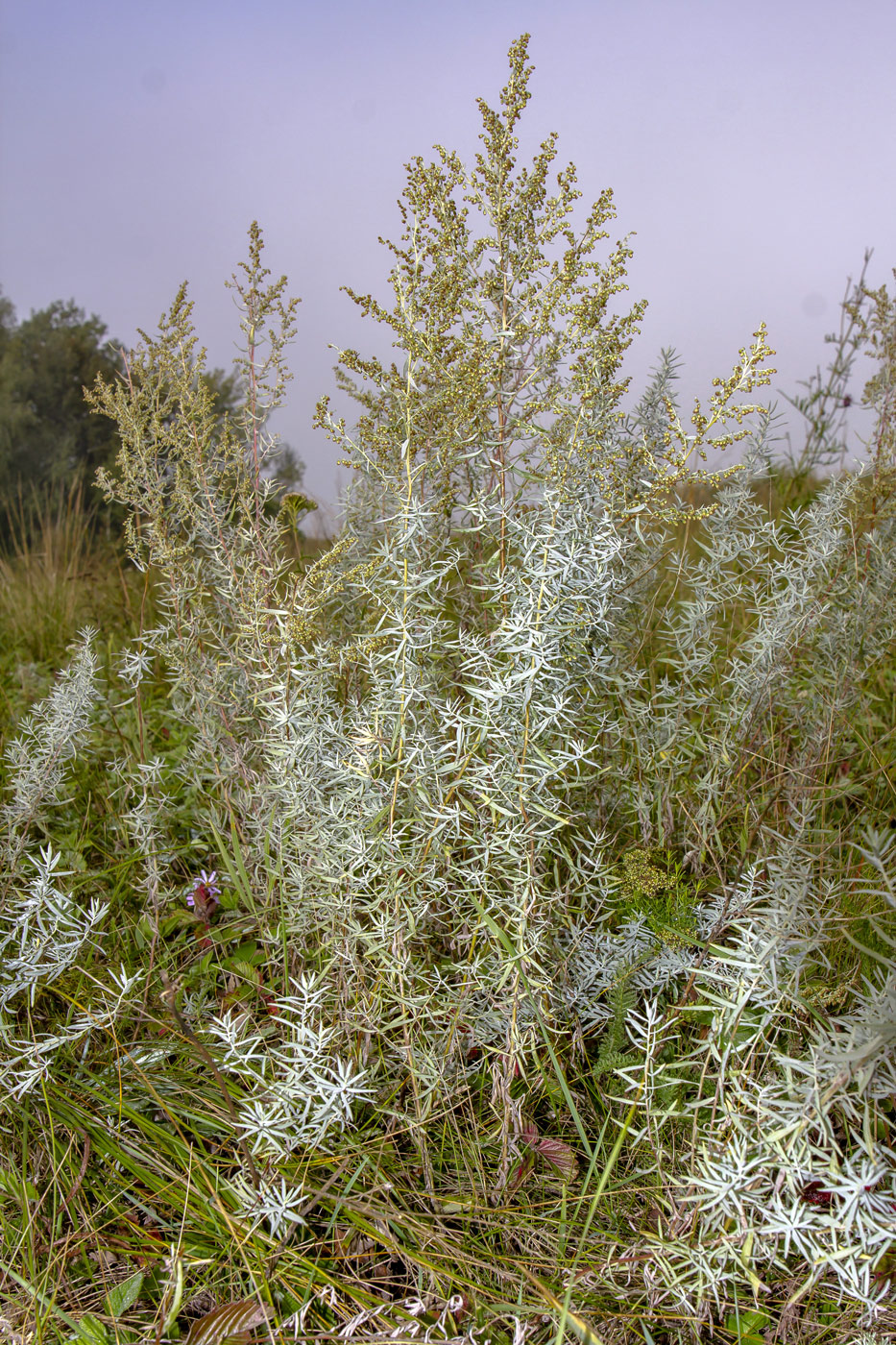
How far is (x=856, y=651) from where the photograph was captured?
2205 mm

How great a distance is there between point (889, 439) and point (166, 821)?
234 centimetres

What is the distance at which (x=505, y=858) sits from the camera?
139 centimetres

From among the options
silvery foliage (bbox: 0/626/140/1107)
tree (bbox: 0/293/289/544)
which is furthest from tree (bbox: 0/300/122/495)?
silvery foliage (bbox: 0/626/140/1107)

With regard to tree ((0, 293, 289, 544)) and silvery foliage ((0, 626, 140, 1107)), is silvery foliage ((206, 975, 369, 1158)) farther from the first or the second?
tree ((0, 293, 289, 544))

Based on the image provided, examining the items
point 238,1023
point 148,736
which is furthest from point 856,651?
point 148,736

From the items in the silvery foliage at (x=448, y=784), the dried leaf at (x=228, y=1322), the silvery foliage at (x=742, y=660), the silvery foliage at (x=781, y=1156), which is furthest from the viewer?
the silvery foliage at (x=742, y=660)

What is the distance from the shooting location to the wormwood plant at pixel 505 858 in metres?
1.23

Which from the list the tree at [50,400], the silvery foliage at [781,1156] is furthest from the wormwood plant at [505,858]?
the tree at [50,400]

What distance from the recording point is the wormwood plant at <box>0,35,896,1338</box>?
48.4 inches

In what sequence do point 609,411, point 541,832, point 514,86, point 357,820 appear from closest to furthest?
point 541,832, point 357,820, point 514,86, point 609,411

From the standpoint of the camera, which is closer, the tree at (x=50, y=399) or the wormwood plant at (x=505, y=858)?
the wormwood plant at (x=505, y=858)

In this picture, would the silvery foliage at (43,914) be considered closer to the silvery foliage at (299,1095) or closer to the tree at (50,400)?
the silvery foliage at (299,1095)

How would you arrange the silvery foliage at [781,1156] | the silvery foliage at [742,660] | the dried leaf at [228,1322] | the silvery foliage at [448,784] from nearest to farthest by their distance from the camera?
the silvery foliage at [781,1156] < the dried leaf at [228,1322] < the silvery foliage at [448,784] < the silvery foliage at [742,660]

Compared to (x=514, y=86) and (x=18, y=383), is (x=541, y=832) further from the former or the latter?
(x=18, y=383)
